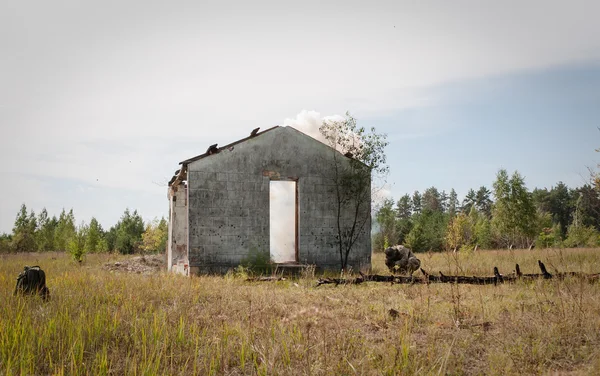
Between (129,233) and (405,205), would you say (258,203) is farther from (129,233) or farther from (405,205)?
(405,205)

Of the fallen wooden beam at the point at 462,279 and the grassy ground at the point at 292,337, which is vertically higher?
the fallen wooden beam at the point at 462,279

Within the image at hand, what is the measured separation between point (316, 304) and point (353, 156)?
10187mm

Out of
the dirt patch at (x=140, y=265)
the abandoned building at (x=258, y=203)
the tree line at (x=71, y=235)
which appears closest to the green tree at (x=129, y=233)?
the tree line at (x=71, y=235)

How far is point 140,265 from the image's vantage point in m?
21.4

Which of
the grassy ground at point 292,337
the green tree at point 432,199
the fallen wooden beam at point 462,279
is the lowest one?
the grassy ground at point 292,337

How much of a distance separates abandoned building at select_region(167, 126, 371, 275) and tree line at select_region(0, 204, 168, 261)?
1724cm

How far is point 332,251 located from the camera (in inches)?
669

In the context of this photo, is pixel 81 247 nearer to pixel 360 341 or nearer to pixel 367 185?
pixel 367 185

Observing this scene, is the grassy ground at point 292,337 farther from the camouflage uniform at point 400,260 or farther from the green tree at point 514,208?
the green tree at point 514,208

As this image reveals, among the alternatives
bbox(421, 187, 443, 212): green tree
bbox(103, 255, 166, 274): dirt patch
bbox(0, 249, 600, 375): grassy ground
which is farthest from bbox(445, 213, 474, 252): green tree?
bbox(421, 187, 443, 212): green tree

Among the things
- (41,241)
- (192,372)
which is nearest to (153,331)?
(192,372)

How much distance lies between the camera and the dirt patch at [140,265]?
63.4 ft

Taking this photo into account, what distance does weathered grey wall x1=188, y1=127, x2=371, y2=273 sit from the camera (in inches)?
605

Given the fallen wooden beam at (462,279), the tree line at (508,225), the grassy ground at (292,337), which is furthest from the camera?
the tree line at (508,225)
